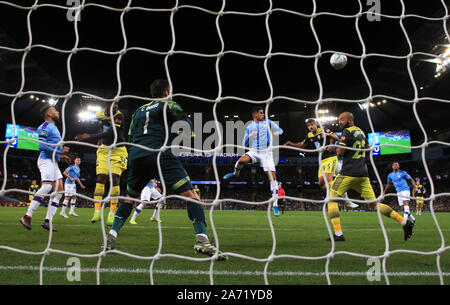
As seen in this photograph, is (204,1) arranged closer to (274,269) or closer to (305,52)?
(305,52)

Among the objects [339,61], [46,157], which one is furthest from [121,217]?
[339,61]

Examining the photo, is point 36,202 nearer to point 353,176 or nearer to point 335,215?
point 335,215

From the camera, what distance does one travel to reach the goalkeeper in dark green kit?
3.29m

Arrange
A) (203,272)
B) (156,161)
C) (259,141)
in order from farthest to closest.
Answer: (259,141), (156,161), (203,272)

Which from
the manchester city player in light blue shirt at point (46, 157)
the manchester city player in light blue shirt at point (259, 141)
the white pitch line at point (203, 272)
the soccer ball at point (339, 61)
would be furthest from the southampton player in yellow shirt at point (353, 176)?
the manchester city player in light blue shirt at point (46, 157)

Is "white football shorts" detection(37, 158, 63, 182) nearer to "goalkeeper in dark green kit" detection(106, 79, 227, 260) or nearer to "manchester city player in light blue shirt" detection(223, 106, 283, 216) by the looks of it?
"goalkeeper in dark green kit" detection(106, 79, 227, 260)

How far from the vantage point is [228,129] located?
33.9 m

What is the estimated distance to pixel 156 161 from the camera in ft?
11.1

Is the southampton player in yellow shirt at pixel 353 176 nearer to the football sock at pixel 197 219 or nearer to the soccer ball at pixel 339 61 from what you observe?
the soccer ball at pixel 339 61

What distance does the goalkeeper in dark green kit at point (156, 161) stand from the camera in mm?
3285

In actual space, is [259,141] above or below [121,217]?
above

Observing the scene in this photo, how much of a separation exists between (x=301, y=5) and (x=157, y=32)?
27.1 ft

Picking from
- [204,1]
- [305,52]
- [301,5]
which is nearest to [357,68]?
[305,52]

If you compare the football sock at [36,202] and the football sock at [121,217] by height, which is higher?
the football sock at [36,202]
